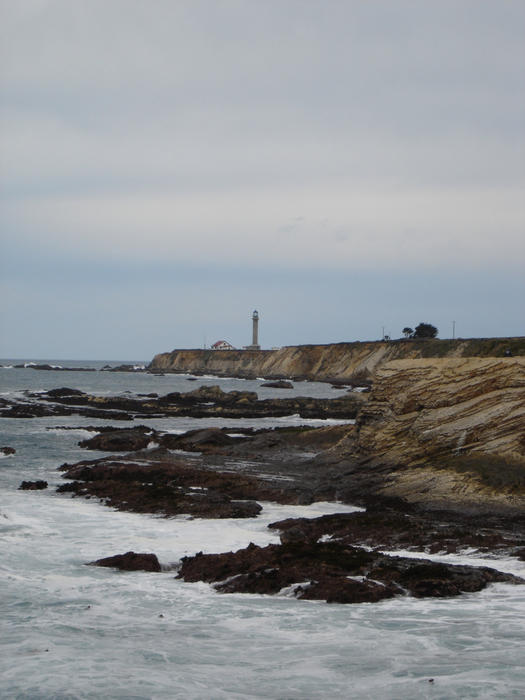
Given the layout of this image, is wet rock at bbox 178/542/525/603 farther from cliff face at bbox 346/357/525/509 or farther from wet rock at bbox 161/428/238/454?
wet rock at bbox 161/428/238/454

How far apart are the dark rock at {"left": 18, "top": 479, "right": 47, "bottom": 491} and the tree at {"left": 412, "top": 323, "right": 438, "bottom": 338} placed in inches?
4643

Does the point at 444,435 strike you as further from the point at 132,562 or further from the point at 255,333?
the point at 255,333

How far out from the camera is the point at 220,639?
37.5ft

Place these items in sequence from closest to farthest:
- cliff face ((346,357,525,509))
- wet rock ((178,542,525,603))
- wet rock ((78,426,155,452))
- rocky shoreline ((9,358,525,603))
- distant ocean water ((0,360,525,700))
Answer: distant ocean water ((0,360,525,700)) < wet rock ((178,542,525,603)) < rocky shoreline ((9,358,525,603)) < cliff face ((346,357,525,509)) < wet rock ((78,426,155,452))

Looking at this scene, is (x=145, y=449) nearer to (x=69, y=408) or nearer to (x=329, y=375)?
(x=69, y=408)

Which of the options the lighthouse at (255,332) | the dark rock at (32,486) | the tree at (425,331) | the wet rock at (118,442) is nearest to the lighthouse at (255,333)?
the lighthouse at (255,332)

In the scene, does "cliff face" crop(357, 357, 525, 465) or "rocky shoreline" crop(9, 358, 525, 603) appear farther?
"cliff face" crop(357, 357, 525, 465)

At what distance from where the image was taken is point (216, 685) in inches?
385

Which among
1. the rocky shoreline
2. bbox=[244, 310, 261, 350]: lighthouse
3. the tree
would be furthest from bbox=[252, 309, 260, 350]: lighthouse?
the rocky shoreline

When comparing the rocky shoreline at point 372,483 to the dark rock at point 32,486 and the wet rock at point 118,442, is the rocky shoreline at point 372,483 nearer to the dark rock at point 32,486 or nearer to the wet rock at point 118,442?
the wet rock at point 118,442

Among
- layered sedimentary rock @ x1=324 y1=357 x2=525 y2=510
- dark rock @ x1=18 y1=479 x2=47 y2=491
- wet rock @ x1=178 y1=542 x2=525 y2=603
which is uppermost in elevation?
layered sedimentary rock @ x1=324 y1=357 x2=525 y2=510

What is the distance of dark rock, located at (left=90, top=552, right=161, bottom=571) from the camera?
15234 mm

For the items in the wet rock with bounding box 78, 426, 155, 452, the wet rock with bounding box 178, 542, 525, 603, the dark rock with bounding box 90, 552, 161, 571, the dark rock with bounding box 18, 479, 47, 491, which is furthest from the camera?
the wet rock with bounding box 78, 426, 155, 452

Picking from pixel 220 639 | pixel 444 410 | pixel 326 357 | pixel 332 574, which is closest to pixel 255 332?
pixel 326 357
